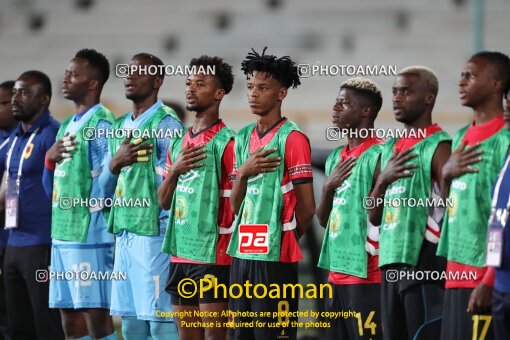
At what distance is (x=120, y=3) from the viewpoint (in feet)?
87.5

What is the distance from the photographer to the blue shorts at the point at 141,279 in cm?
739

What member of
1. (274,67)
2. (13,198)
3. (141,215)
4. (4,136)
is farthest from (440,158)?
(4,136)

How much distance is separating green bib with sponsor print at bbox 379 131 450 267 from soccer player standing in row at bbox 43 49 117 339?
2.44 metres

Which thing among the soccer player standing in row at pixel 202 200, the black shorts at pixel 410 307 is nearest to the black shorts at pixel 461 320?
the black shorts at pixel 410 307

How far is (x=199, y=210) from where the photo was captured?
709 centimetres

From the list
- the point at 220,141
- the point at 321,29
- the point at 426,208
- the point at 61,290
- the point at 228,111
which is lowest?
the point at 61,290

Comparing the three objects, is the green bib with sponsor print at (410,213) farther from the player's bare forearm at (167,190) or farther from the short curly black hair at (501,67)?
the player's bare forearm at (167,190)

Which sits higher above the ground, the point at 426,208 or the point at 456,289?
the point at 426,208

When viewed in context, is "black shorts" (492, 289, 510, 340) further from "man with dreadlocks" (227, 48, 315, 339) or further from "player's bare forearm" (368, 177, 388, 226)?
"man with dreadlocks" (227, 48, 315, 339)

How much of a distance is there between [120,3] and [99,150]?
1933 centimetres

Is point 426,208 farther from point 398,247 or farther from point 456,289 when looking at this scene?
point 456,289

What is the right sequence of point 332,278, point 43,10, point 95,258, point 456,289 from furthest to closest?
point 43,10 → point 95,258 → point 332,278 → point 456,289

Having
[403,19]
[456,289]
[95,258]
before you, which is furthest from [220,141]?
[403,19]

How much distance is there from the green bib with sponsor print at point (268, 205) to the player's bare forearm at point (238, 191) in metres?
0.03
